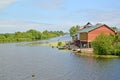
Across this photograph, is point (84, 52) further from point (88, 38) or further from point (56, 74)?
point (56, 74)

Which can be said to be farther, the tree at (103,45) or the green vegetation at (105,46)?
the tree at (103,45)

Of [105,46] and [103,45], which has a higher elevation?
[103,45]

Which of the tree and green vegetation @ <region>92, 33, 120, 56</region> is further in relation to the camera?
the tree

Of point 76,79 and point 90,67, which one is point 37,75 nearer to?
point 76,79

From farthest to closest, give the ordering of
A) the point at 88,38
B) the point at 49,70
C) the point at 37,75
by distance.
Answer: the point at 88,38 < the point at 49,70 < the point at 37,75

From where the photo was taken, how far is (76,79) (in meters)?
39.8

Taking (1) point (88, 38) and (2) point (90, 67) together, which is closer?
(2) point (90, 67)

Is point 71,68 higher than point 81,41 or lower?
lower

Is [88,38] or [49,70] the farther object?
[88,38]

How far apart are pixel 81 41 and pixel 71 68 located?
3800cm

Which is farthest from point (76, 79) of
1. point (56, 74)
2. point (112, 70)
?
point (112, 70)

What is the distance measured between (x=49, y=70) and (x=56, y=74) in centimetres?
455

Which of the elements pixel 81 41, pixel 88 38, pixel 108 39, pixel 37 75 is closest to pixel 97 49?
pixel 108 39

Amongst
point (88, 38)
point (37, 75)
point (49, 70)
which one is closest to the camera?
point (37, 75)
